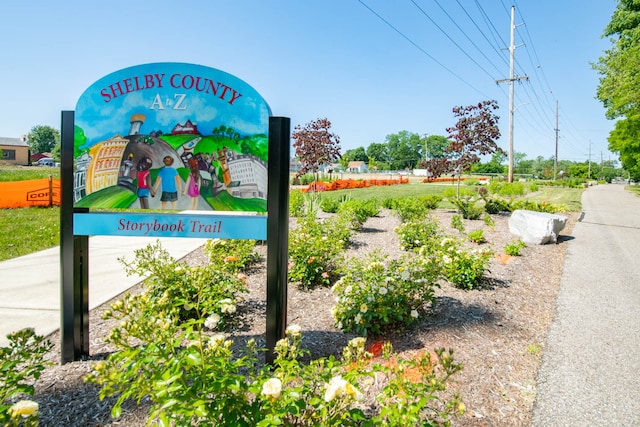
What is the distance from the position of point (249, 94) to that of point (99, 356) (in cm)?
214

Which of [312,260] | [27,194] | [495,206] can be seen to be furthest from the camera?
[495,206]

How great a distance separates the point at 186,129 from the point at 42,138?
4238 inches

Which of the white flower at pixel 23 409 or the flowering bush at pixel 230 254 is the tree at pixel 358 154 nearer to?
the flowering bush at pixel 230 254

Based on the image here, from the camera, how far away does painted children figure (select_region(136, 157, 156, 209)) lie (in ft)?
8.87

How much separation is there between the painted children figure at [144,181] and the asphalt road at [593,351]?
272 cm

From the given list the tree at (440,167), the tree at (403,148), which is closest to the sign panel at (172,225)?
the tree at (440,167)

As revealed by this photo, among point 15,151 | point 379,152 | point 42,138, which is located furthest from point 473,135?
point 379,152

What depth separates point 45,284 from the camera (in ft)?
14.7

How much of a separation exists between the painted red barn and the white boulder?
22.6 feet

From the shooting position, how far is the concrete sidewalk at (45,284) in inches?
137

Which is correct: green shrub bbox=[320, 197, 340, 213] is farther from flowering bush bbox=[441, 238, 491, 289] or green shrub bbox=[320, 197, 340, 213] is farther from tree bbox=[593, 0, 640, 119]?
tree bbox=[593, 0, 640, 119]

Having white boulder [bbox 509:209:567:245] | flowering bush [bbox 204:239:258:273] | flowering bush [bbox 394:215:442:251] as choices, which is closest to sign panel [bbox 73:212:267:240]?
flowering bush [bbox 204:239:258:273]

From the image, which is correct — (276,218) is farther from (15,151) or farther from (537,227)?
(15,151)

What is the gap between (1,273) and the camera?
4809 mm
